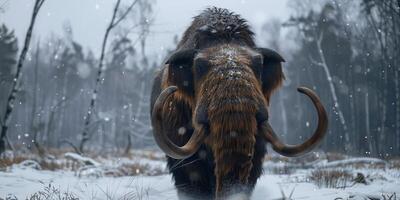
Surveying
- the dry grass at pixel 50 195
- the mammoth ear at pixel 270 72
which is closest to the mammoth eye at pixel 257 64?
the mammoth ear at pixel 270 72

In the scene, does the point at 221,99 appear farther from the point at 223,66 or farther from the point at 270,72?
the point at 270,72

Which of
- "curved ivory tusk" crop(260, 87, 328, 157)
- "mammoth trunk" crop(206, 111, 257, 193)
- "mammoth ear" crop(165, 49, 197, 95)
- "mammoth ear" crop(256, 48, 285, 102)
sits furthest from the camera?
"mammoth ear" crop(256, 48, 285, 102)

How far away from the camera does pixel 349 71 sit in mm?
25047

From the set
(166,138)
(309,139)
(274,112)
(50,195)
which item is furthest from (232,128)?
(274,112)

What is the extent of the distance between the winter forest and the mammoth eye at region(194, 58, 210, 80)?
132cm

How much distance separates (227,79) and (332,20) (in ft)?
71.9

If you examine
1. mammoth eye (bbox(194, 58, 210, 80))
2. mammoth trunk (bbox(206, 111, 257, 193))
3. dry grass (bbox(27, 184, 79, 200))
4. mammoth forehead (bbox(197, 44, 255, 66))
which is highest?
mammoth forehead (bbox(197, 44, 255, 66))

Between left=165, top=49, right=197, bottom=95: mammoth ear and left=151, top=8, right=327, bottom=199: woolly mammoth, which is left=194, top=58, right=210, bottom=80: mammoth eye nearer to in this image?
left=151, top=8, right=327, bottom=199: woolly mammoth

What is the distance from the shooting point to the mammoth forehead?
383 cm

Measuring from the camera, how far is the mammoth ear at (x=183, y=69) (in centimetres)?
427

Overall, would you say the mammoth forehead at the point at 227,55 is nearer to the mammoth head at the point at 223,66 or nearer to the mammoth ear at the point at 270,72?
the mammoth head at the point at 223,66

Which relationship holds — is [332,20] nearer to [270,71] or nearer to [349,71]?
[349,71]

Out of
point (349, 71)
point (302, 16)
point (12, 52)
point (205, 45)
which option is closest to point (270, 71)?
point (205, 45)

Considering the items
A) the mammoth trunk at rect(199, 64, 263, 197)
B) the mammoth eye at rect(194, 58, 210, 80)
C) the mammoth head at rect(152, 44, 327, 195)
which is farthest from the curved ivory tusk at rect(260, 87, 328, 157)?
Result: the mammoth eye at rect(194, 58, 210, 80)
